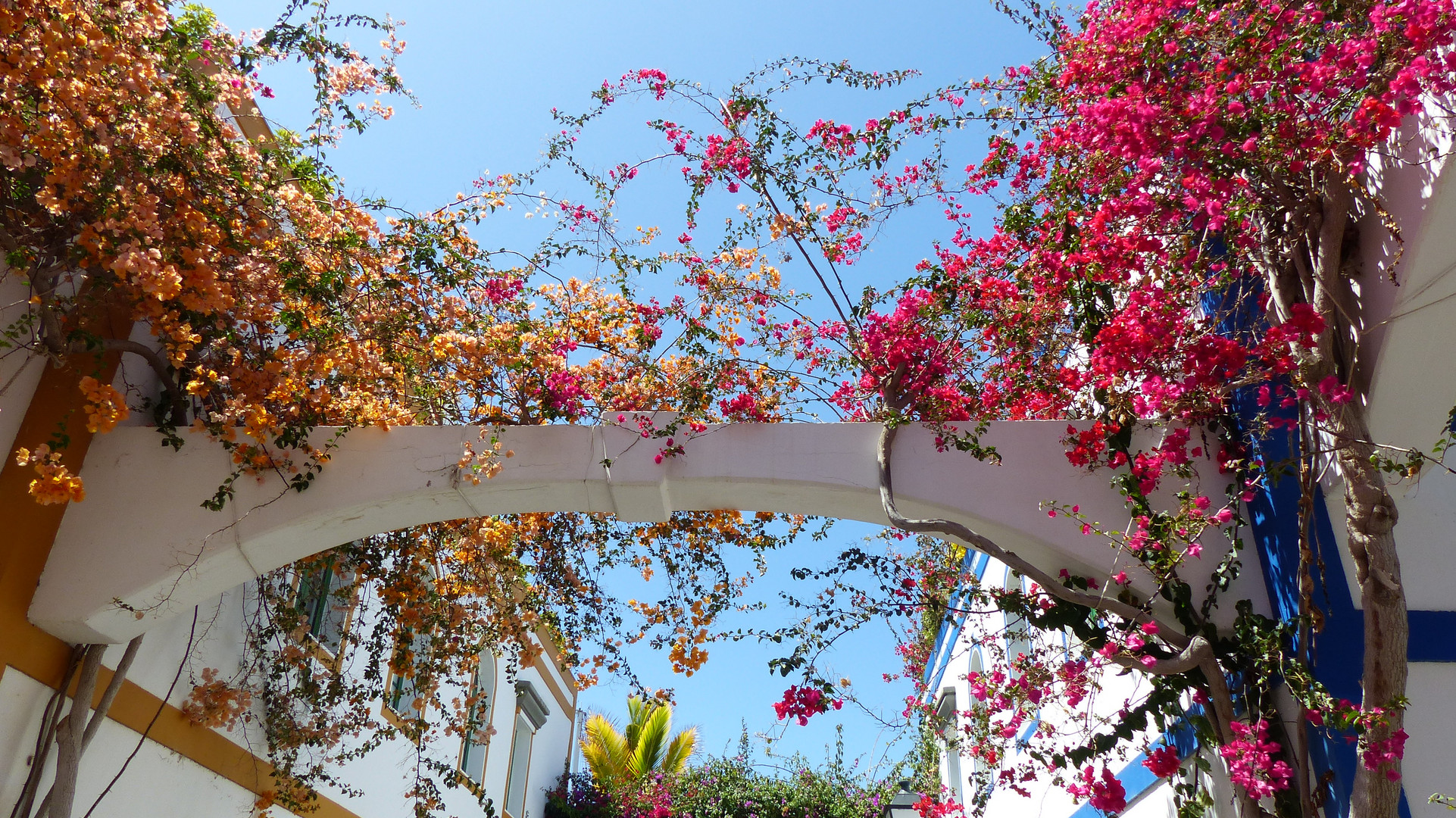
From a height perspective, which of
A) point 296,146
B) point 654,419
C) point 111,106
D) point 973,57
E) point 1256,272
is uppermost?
point 973,57

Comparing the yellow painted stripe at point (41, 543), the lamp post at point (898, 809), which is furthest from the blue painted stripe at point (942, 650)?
the yellow painted stripe at point (41, 543)

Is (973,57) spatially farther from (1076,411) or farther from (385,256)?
(385,256)

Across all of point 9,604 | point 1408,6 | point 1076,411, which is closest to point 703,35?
point 1076,411

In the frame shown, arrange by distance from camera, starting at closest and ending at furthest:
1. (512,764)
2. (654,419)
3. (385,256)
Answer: (654,419)
(385,256)
(512,764)

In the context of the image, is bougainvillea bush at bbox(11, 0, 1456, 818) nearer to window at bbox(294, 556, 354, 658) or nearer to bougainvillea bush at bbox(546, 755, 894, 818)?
window at bbox(294, 556, 354, 658)

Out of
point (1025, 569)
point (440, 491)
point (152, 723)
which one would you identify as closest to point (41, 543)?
point (152, 723)

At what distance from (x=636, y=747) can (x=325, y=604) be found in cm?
905

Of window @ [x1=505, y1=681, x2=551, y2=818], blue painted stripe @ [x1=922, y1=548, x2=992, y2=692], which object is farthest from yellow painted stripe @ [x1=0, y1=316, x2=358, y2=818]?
window @ [x1=505, y1=681, x2=551, y2=818]

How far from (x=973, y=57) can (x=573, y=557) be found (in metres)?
3.36

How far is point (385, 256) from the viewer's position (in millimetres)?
4199

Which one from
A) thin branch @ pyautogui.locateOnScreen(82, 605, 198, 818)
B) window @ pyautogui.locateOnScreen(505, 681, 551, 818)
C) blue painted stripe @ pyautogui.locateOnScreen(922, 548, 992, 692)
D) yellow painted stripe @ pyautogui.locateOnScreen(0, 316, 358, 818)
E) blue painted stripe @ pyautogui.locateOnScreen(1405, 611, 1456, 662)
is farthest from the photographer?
window @ pyautogui.locateOnScreen(505, 681, 551, 818)

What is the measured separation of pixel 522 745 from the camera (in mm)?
10898

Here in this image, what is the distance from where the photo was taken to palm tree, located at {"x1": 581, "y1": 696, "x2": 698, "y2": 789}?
44.8 feet

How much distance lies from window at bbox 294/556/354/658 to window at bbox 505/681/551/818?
4002 millimetres
